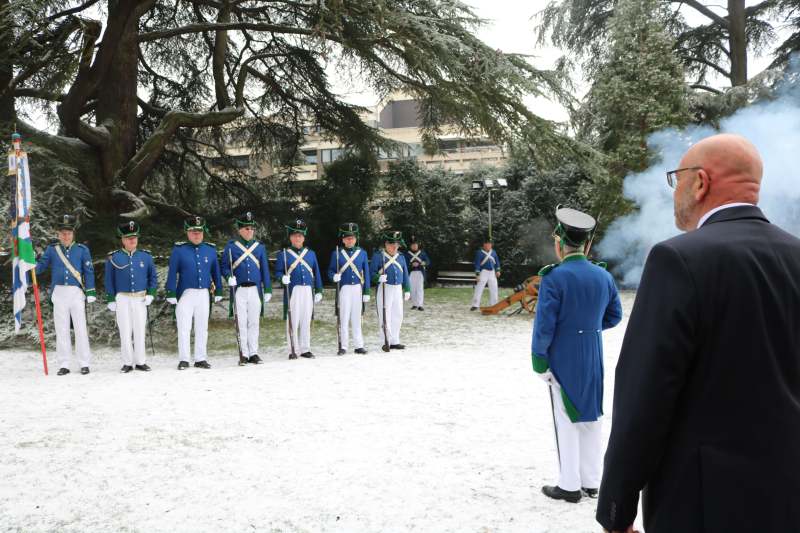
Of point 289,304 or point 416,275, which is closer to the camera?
point 289,304

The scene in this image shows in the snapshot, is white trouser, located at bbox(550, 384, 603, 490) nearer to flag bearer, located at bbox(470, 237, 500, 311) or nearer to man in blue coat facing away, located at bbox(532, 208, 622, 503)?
man in blue coat facing away, located at bbox(532, 208, 622, 503)

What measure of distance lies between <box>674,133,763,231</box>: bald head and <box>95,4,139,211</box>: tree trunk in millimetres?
12123

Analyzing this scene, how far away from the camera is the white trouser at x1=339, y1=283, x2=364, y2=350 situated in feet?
32.9

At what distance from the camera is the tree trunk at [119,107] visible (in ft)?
40.4

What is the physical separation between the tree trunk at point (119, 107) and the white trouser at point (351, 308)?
5.36 metres

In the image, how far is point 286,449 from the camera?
16.8 feet

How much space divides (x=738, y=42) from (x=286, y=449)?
775 inches

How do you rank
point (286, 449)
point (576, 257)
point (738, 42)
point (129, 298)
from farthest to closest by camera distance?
point (738, 42) < point (129, 298) < point (286, 449) < point (576, 257)

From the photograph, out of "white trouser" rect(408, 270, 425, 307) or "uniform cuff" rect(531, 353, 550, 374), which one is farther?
"white trouser" rect(408, 270, 425, 307)

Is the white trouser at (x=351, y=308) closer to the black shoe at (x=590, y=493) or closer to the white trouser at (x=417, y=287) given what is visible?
the white trouser at (x=417, y=287)

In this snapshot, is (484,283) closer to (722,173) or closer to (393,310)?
(393,310)

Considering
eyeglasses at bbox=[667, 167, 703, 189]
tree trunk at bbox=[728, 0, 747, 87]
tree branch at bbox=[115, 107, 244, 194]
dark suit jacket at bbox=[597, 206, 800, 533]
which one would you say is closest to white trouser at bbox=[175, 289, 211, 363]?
tree branch at bbox=[115, 107, 244, 194]

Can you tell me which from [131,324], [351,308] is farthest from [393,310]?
[131,324]

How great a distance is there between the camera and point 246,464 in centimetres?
478
